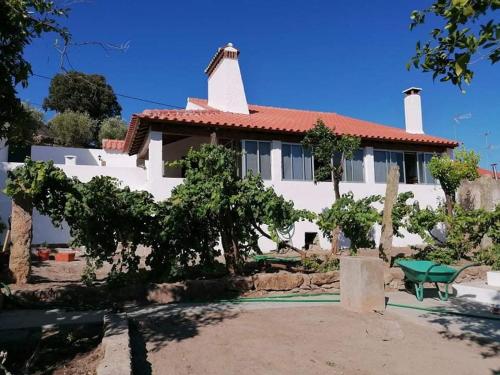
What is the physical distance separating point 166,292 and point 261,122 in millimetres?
10637

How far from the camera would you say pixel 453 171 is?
17141 millimetres

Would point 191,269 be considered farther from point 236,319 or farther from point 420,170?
point 420,170

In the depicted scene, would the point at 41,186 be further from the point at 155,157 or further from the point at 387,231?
the point at 387,231

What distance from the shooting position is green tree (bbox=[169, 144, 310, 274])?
328 inches

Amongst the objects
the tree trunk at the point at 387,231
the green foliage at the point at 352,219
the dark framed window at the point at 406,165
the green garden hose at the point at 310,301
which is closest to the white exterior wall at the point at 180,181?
the dark framed window at the point at 406,165

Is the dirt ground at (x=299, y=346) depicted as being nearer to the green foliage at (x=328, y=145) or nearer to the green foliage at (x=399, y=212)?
the green foliage at (x=399, y=212)

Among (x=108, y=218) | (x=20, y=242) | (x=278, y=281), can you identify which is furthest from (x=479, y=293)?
(x=20, y=242)

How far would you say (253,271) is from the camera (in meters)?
9.47

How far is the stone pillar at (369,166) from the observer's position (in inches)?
717

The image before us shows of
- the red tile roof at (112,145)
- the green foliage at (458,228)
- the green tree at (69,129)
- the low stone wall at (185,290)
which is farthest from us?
the green tree at (69,129)

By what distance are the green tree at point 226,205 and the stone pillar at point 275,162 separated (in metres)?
7.43

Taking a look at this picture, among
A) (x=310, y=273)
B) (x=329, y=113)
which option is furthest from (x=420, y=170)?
(x=310, y=273)

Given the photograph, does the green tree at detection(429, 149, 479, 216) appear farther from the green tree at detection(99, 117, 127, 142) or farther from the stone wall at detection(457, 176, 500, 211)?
the green tree at detection(99, 117, 127, 142)

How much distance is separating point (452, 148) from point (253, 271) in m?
14.7
